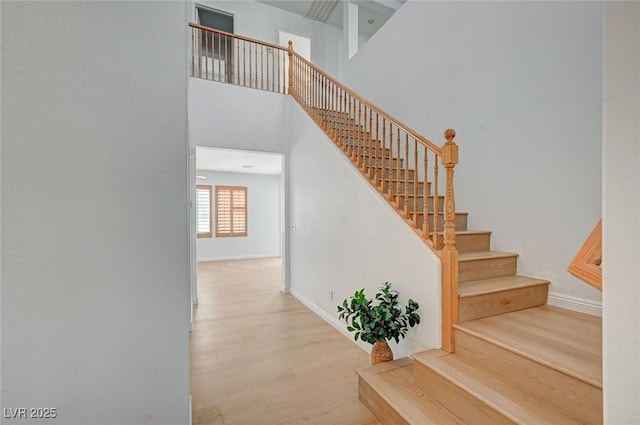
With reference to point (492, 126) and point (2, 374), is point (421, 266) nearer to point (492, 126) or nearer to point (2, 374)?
point (492, 126)

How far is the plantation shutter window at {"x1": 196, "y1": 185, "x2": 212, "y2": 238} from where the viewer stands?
7746mm

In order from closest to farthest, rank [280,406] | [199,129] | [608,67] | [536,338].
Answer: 1. [608,67]
2. [536,338]
3. [280,406]
4. [199,129]

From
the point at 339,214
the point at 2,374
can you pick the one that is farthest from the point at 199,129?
the point at 2,374

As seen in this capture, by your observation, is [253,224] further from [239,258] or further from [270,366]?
[270,366]

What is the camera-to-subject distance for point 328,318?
3.42 metres

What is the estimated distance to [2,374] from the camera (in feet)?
2.73

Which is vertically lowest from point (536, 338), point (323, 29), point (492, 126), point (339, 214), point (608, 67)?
point (536, 338)

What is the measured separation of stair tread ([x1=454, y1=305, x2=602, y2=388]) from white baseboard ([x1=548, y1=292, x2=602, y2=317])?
0.06 metres

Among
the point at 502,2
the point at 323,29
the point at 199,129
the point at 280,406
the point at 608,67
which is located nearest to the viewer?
the point at 608,67

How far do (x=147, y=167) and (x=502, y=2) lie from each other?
332cm

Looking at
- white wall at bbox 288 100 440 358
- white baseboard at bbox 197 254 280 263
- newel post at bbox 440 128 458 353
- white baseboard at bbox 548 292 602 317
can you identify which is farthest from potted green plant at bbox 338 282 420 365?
white baseboard at bbox 197 254 280 263

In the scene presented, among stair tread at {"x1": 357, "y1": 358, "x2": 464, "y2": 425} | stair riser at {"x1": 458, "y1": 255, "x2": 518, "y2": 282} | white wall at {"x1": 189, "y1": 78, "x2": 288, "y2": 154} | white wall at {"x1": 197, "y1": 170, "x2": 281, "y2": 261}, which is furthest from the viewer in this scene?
white wall at {"x1": 197, "y1": 170, "x2": 281, "y2": 261}

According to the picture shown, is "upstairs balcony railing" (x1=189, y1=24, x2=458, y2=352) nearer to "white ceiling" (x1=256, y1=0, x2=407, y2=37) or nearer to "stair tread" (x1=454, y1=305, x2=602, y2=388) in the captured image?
"stair tread" (x1=454, y1=305, x2=602, y2=388)

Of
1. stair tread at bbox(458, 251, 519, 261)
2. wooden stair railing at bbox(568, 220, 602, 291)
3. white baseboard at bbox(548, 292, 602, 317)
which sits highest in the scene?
wooden stair railing at bbox(568, 220, 602, 291)
